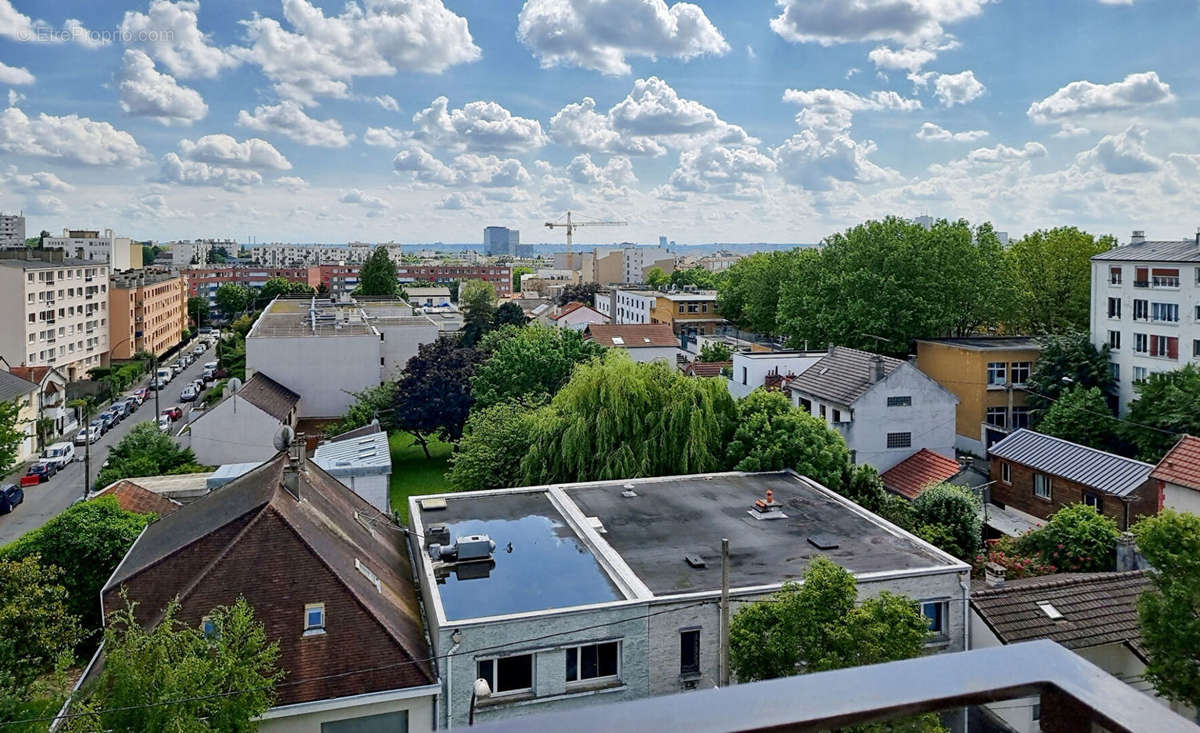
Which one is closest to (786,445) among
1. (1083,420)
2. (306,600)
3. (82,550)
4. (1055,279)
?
(306,600)

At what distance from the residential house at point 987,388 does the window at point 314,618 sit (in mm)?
29665

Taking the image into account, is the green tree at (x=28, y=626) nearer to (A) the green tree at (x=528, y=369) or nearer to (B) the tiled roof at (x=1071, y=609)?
(B) the tiled roof at (x=1071, y=609)

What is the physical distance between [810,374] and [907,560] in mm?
19512

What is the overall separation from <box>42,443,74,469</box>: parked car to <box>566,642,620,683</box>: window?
107ft

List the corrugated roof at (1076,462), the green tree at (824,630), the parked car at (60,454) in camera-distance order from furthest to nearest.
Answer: the parked car at (60,454), the corrugated roof at (1076,462), the green tree at (824,630)

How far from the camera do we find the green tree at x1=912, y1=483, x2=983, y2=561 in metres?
21.8

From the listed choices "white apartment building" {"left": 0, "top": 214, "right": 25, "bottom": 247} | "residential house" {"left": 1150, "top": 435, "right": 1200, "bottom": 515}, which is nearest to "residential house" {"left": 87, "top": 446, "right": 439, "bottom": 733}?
"residential house" {"left": 1150, "top": 435, "right": 1200, "bottom": 515}

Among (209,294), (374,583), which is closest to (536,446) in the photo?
(374,583)

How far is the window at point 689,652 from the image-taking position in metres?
13.9

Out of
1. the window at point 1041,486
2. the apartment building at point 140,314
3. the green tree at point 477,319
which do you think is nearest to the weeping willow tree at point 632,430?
the window at point 1041,486

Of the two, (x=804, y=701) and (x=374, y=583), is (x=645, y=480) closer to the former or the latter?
(x=374, y=583)

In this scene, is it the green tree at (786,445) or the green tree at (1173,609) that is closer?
the green tree at (1173,609)

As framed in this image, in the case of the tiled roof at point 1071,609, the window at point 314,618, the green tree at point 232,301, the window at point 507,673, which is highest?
the green tree at point 232,301

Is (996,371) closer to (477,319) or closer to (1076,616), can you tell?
(1076,616)
